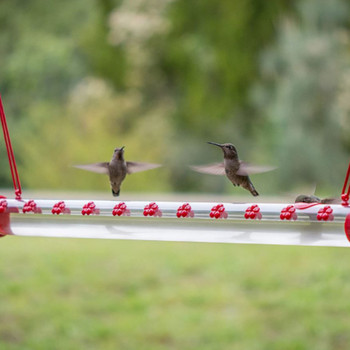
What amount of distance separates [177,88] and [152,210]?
10803 millimetres

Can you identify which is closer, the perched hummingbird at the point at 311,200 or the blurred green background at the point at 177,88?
the perched hummingbird at the point at 311,200

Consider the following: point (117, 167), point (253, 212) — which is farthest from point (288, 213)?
point (117, 167)

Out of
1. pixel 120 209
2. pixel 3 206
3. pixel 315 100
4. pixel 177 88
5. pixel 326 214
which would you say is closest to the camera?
pixel 326 214

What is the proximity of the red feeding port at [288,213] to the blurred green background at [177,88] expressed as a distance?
581 centimetres

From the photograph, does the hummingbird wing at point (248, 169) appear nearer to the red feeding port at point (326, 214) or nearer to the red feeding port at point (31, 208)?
the red feeding port at point (326, 214)

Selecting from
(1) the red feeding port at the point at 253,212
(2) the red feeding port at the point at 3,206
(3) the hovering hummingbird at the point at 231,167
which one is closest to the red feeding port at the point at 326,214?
(1) the red feeding port at the point at 253,212

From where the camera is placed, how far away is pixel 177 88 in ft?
40.0

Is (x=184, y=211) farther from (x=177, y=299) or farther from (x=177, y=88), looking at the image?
(x=177, y=88)

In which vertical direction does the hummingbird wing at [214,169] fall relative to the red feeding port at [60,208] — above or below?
above

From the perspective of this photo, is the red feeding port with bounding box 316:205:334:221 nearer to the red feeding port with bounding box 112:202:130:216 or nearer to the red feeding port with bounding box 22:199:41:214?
the red feeding port with bounding box 112:202:130:216

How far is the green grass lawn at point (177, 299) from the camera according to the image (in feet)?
14.0

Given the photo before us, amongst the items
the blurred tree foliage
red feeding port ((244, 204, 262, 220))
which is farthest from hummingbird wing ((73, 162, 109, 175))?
the blurred tree foliage

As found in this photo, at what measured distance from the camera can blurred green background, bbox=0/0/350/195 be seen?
9.12 m

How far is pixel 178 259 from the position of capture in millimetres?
5871
